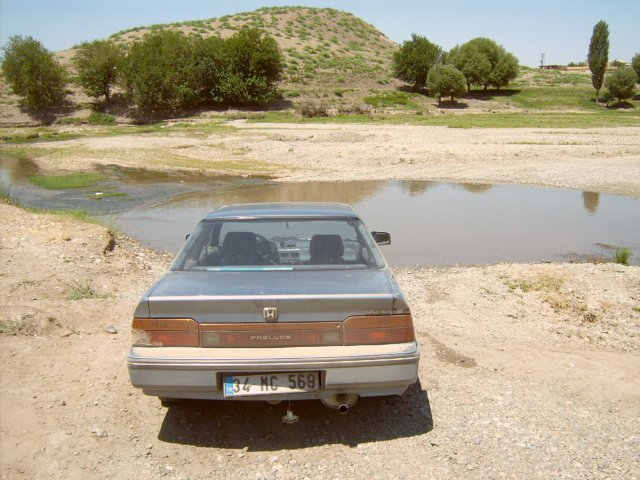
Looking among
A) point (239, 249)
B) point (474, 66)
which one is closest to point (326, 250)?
point (239, 249)

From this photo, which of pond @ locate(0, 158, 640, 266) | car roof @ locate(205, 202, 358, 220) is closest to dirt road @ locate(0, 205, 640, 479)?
car roof @ locate(205, 202, 358, 220)

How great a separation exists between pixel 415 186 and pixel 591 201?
5.26 meters

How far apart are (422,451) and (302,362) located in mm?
970

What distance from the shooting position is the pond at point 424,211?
1081 cm

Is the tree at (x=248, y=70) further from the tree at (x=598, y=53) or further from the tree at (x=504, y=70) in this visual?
the tree at (x=598, y=53)

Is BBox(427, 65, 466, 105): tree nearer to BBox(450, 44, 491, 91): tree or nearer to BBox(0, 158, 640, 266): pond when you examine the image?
BBox(450, 44, 491, 91): tree

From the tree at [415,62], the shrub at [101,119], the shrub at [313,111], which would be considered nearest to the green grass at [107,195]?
the shrub at [313,111]

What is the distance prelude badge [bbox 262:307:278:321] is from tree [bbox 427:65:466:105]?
63945 mm

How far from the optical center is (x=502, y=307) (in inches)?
264

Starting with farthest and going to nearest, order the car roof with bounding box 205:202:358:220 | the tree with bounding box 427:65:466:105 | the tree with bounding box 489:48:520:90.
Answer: the tree with bounding box 489:48:520:90, the tree with bounding box 427:65:466:105, the car roof with bounding box 205:202:358:220

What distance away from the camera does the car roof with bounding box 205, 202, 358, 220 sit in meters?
4.50

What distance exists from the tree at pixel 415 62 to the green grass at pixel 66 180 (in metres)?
57.9

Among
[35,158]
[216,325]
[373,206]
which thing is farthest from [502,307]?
[35,158]

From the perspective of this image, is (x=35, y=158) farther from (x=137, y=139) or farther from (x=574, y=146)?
(x=574, y=146)
